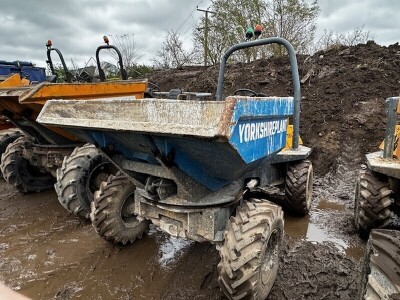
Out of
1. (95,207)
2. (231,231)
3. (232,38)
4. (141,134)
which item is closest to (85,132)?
(141,134)

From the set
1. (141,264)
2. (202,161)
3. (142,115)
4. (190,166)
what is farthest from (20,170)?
(202,161)

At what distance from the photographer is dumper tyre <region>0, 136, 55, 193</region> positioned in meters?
4.98

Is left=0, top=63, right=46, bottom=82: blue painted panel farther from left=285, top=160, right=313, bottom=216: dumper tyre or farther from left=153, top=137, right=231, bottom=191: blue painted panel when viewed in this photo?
left=153, top=137, right=231, bottom=191: blue painted panel

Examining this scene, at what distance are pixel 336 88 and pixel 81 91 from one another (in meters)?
6.50

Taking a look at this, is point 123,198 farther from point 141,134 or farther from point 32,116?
point 32,116

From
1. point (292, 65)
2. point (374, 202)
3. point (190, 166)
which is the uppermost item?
point (292, 65)

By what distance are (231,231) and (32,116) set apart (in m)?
3.30

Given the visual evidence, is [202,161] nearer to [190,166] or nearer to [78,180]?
[190,166]

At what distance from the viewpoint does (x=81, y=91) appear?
4188 millimetres

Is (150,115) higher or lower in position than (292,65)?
lower

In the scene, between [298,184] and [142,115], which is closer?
[142,115]

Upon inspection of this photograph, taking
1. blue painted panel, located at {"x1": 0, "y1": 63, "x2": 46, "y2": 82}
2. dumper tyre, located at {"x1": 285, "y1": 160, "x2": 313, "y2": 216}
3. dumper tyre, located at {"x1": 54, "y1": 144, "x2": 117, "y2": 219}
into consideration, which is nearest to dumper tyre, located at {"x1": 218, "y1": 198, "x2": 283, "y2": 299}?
dumper tyre, located at {"x1": 285, "y1": 160, "x2": 313, "y2": 216}

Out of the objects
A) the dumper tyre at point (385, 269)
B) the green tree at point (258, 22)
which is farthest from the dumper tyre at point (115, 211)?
the green tree at point (258, 22)

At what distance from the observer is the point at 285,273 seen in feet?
9.43
